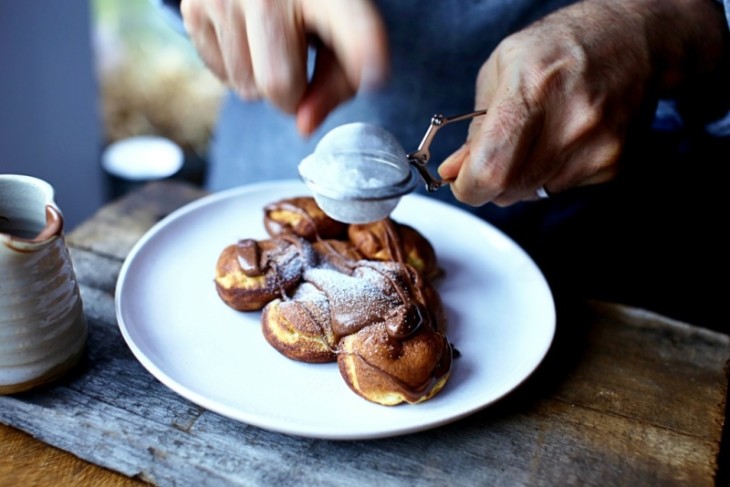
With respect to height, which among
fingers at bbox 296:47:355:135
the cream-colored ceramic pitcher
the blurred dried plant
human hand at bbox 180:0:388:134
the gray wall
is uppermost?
human hand at bbox 180:0:388:134

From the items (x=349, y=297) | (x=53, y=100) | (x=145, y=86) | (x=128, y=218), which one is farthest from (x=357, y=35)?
(x=145, y=86)

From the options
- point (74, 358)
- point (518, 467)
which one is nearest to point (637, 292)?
point (518, 467)

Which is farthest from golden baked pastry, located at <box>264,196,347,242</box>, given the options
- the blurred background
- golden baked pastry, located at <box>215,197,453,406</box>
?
the blurred background

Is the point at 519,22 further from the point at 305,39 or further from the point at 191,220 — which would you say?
the point at 191,220

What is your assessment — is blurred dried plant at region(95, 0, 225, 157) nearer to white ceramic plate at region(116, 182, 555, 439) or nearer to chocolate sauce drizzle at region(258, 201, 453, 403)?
white ceramic plate at region(116, 182, 555, 439)

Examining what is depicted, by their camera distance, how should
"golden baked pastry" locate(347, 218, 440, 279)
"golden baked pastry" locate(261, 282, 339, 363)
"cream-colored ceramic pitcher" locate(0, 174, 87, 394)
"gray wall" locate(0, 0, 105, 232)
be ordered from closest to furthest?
"cream-colored ceramic pitcher" locate(0, 174, 87, 394)
"golden baked pastry" locate(261, 282, 339, 363)
"golden baked pastry" locate(347, 218, 440, 279)
"gray wall" locate(0, 0, 105, 232)

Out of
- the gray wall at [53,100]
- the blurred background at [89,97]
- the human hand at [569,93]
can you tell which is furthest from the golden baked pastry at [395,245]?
the gray wall at [53,100]
